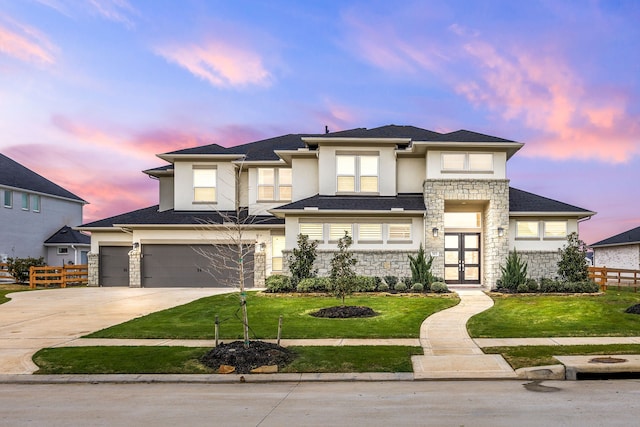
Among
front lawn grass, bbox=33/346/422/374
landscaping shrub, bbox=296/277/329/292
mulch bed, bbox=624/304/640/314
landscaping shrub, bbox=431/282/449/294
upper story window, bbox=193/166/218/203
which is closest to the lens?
front lawn grass, bbox=33/346/422/374

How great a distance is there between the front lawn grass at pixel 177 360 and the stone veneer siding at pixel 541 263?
14.8 meters

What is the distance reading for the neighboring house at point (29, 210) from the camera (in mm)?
32625

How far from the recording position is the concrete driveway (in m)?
11.1

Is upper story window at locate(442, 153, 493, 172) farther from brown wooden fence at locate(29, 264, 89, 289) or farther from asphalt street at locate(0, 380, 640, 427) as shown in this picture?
brown wooden fence at locate(29, 264, 89, 289)

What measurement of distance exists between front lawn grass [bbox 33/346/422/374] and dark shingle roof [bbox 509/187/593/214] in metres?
→ 15.6

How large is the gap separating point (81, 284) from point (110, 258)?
3984mm

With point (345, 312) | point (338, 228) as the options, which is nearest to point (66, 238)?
point (338, 228)

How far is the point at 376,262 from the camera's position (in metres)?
22.7

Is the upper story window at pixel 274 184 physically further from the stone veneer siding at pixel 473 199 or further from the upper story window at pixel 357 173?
the stone veneer siding at pixel 473 199

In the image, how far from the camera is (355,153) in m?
24.5

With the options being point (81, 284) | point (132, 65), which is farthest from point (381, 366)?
point (81, 284)

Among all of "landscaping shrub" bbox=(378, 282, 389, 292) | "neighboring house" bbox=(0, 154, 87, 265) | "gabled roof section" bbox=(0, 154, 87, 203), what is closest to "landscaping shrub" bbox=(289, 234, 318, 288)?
"landscaping shrub" bbox=(378, 282, 389, 292)

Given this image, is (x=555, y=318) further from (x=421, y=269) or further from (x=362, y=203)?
(x=362, y=203)

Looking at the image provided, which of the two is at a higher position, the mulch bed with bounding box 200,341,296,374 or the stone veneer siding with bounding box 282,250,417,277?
the stone veneer siding with bounding box 282,250,417,277
